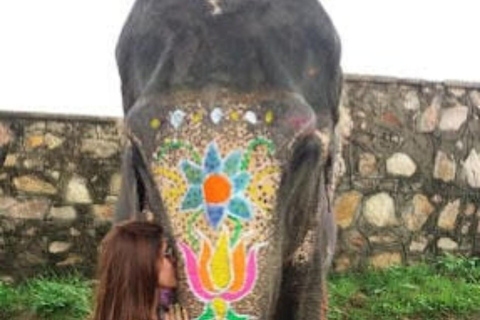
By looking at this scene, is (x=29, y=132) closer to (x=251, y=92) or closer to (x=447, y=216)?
(x=447, y=216)

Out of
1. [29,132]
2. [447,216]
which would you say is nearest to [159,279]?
[29,132]

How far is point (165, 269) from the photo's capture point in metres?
2.58

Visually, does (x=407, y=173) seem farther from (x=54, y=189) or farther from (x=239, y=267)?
(x=239, y=267)

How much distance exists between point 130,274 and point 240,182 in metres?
0.39

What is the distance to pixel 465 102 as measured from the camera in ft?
24.1

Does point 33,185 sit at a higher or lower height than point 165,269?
higher

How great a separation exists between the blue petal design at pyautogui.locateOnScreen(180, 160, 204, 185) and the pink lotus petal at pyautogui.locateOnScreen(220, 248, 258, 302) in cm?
23

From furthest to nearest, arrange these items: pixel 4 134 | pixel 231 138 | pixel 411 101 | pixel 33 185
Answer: pixel 411 101, pixel 33 185, pixel 4 134, pixel 231 138

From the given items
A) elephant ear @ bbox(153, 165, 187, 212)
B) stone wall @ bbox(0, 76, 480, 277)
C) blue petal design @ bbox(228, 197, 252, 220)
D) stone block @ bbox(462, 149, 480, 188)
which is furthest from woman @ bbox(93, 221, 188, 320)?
stone block @ bbox(462, 149, 480, 188)

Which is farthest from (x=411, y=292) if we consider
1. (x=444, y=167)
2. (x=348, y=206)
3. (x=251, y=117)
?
(x=251, y=117)

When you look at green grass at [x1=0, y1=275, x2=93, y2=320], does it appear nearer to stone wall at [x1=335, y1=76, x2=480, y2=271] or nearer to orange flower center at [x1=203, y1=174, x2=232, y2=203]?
stone wall at [x1=335, y1=76, x2=480, y2=271]

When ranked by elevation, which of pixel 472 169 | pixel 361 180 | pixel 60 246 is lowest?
pixel 60 246

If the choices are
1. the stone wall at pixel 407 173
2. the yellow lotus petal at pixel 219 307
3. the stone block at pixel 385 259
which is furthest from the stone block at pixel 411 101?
the yellow lotus petal at pixel 219 307

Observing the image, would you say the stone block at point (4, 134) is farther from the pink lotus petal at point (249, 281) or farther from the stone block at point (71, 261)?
the pink lotus petal at point (249, 281)
